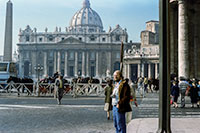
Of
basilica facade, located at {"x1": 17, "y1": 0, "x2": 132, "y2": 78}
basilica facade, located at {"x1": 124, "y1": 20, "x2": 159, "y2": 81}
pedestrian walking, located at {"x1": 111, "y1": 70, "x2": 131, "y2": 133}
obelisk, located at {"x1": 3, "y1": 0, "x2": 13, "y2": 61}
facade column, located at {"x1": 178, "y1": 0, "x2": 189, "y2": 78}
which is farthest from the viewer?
basilica facade, located at {"x1": 17, "y1": 0, "x2": 132, "y2": 78}

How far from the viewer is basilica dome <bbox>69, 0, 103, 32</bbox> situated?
111506 millimetres

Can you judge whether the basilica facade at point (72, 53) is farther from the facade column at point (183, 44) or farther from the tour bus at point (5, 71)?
the facade column at point (183, 44)

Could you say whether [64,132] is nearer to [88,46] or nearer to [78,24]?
[88,46]

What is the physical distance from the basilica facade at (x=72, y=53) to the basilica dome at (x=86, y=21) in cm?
2204

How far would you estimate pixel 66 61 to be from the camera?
8612cm

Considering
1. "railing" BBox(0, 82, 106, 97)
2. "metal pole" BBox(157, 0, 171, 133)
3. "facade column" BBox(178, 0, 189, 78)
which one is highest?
"facade column" BBox(178, 0, 189, 78)

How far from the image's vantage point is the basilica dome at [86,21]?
112 m

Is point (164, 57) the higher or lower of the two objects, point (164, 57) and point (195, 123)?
the higher

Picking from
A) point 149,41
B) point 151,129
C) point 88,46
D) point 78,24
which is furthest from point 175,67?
point 78,24

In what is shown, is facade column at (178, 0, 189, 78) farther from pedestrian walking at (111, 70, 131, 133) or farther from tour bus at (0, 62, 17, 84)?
tour bus at (0, 62, 17, 84)

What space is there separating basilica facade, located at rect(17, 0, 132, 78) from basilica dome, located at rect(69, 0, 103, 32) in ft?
72.3

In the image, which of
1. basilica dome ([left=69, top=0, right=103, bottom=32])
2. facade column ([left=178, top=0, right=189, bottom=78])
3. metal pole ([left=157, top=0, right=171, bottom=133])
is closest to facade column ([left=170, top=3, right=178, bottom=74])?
facade column ([left=178, top=0, right=189, bottom=78])

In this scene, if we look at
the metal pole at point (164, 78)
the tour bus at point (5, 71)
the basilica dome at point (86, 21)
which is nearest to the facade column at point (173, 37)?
the metal pole at point (164, 78)

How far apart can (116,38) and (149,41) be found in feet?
75.8
